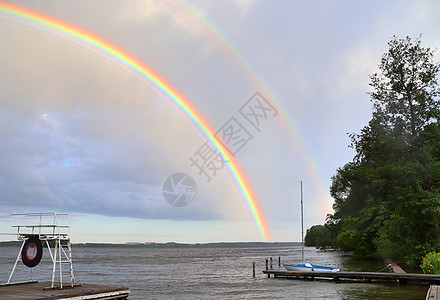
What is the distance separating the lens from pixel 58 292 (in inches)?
699

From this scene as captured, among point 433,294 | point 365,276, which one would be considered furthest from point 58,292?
point 365,276

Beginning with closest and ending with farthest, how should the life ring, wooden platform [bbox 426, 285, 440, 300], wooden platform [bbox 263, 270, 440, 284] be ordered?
1. wooden platform [bbox 426, 285, 440, 300]
2. the life ring
3. wooden platform [bbox 263, 270, 440, 284]

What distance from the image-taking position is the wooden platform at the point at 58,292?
1669cm

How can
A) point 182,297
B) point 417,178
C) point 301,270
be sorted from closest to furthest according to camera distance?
1. point 182,297
2. point 417,178
3. point 301,270

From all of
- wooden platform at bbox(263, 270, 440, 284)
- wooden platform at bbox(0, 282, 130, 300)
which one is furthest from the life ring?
wooden platform at bbox(263, 270, 440, 284)

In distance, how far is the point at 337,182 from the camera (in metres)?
65.6

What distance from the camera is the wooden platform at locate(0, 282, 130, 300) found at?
1669cm

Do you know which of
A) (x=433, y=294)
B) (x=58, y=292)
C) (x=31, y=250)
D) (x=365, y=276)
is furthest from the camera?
(x=365, y=276)

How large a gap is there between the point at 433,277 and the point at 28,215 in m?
26.2

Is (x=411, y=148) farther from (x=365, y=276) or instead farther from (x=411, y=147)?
(x=365, y=276)

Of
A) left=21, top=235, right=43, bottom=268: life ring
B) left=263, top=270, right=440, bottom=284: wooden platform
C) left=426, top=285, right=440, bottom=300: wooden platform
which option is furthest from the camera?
left=263, top=270, right=440, bottom=284: wooden platform

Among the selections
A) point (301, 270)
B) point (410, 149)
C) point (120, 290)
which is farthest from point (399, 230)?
point (120, 290)

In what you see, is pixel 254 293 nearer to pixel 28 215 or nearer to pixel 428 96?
pixel 28 215

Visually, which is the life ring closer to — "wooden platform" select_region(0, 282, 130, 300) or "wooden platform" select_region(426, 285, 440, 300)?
"wooden platform" select_region(0, 282, 130, 300)
